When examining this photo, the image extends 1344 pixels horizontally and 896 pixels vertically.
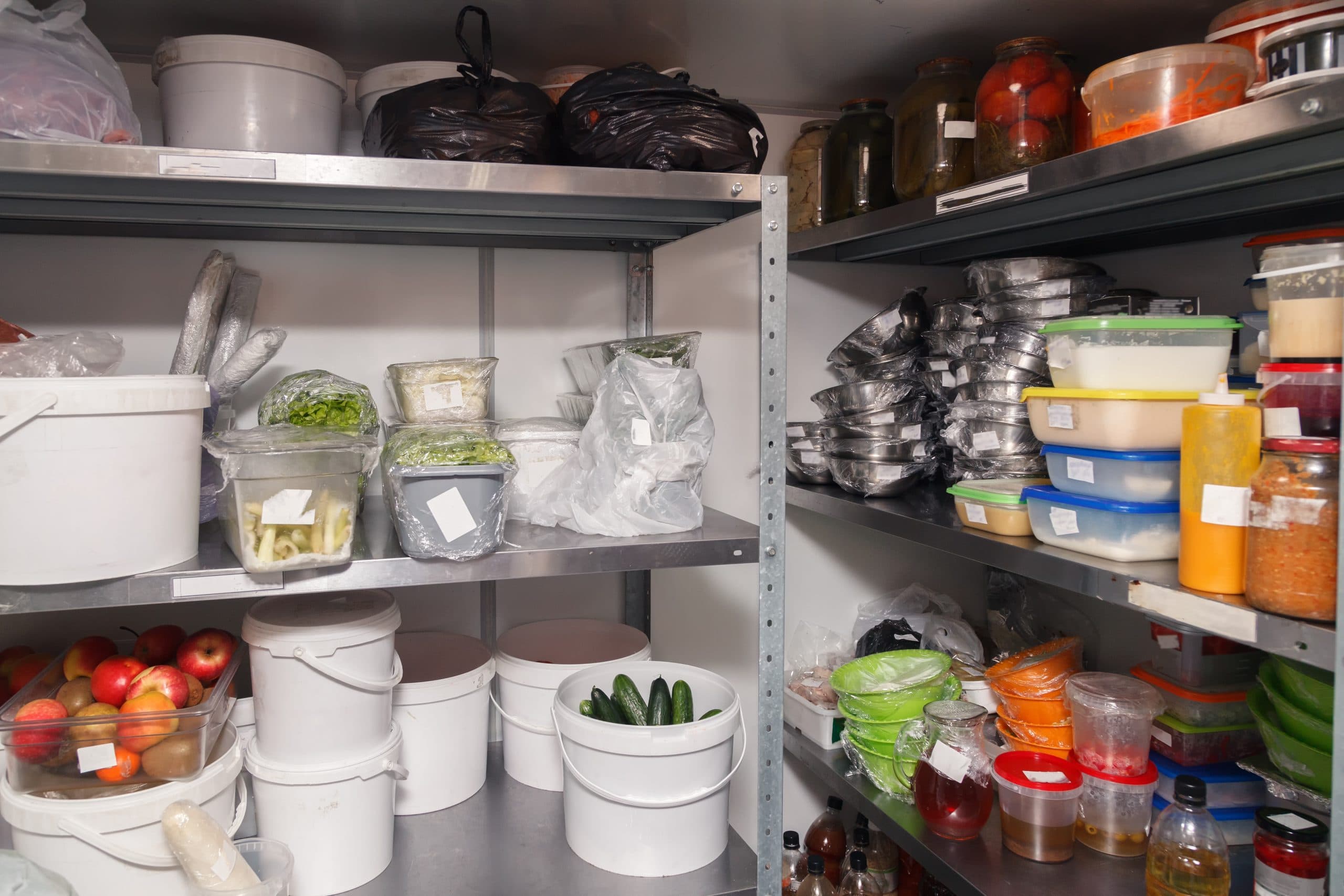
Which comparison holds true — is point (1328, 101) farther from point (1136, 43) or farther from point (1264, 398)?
point (1136, 43)

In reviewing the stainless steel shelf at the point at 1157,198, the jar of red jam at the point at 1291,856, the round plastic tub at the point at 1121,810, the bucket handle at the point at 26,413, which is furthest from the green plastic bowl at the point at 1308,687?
the bucket handle at the point at 26,413

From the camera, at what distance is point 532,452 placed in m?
1.54

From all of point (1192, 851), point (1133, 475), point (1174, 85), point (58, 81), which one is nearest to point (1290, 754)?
point (1192, 851)

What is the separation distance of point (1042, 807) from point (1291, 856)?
1.23ft

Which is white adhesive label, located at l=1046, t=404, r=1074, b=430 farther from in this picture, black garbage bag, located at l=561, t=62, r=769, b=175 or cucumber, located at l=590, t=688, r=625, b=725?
cucumber, located at l=590, t=688, r=625, b=725

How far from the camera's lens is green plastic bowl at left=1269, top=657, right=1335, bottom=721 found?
1266 mm

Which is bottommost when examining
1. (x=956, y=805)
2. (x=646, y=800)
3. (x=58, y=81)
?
(x=956, y=805)

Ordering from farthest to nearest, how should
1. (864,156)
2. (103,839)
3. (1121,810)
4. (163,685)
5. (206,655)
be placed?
(864,156) → (1121,810) → (206,655) → (163,685) → (103,839)

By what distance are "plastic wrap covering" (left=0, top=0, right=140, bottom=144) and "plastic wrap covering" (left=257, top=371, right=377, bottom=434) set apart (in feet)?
1.42

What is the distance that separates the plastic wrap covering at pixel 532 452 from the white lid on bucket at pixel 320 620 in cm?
26

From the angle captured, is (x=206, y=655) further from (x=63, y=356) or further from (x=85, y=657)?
(x=63, y=356)

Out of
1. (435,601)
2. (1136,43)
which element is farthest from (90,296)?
(1136,43)

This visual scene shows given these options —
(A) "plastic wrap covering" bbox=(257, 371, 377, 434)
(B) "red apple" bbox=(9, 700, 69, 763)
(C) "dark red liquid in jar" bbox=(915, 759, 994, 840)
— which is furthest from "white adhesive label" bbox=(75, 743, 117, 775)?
(C) "dark red liquid in jar" bbox=(915, 759, 994, 840)

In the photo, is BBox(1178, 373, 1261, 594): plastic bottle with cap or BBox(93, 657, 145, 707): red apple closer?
BBox(1178, 373, 1261, 594): plastic bottle with cap
